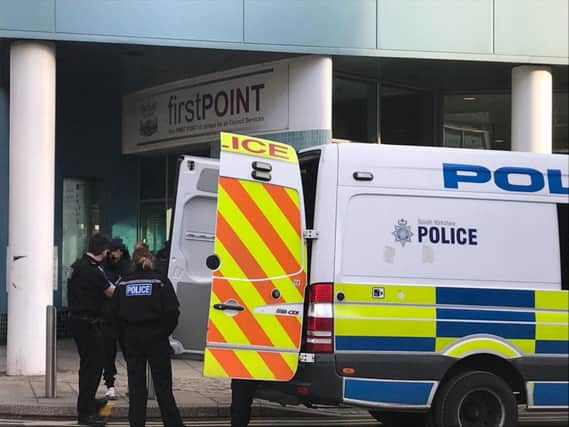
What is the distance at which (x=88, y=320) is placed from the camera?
9016mm

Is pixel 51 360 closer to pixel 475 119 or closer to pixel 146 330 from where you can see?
pixel 146 330

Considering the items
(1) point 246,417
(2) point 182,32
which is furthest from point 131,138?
(1) point 246,417

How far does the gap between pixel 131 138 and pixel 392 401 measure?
Answer: 11.0m

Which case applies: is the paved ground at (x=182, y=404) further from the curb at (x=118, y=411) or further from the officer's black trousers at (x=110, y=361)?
the officer's black trousers at (x=110, y=361)

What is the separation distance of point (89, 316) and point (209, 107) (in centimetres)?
637

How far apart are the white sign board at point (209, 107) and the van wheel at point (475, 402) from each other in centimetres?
653

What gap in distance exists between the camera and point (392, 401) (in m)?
7.48

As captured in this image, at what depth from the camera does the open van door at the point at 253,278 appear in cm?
729

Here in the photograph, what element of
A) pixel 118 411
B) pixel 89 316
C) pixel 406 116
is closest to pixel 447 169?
pixel 89 316

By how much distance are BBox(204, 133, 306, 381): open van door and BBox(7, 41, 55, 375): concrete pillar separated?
5584 millimetres

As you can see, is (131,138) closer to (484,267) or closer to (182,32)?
(182,32)

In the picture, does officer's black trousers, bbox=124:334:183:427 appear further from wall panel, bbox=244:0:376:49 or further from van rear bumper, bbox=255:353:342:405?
wall panel, bbox=244:0:376:49

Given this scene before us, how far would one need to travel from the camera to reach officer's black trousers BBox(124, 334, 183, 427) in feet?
26.1

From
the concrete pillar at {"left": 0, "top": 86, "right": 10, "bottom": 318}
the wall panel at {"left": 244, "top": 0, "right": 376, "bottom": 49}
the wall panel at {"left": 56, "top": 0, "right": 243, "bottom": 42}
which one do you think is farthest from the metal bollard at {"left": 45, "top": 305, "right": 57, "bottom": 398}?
the concrete pillar at {"left": 0, "top": 86, "right": 10, "bottom": 318}
